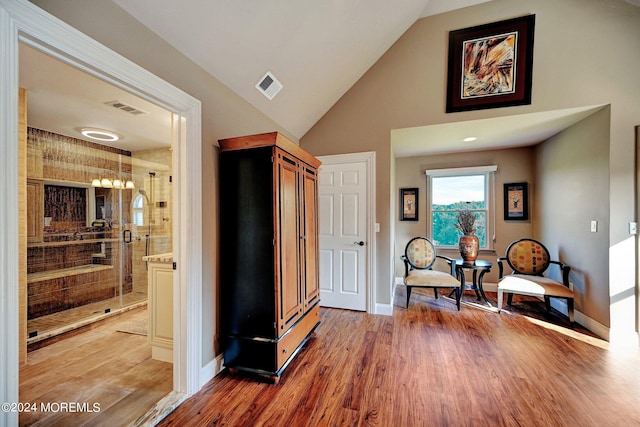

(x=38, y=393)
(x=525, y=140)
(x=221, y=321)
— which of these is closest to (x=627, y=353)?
(x=525, y=140)

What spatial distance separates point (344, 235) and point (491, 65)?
8.65 ft

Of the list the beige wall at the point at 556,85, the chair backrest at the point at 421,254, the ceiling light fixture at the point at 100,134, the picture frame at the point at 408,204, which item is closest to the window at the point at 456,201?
the picture frame at the point at 408,204

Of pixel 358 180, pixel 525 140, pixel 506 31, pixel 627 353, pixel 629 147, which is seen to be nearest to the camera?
pixel 627 353

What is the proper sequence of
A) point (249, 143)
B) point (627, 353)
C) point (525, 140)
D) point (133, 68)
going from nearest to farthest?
point (133, 68) < point (249, 143) < point (627, 353) < point (525, 140)

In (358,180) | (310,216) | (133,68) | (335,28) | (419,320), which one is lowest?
(419,320)

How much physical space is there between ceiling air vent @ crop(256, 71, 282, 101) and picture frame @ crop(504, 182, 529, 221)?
3.96 meters

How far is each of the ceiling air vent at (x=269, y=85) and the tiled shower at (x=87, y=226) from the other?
2348 millimetres

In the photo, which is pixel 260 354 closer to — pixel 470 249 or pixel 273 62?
pixel 273 62

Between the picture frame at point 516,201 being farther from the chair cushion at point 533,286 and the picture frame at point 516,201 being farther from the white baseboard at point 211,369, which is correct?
the white baseboard at point 211,369

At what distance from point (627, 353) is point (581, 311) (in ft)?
2.18

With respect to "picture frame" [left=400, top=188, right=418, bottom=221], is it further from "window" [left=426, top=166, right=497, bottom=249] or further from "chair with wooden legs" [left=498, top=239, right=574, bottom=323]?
"chair with wooden legs" [left=498, top=239, right=574, bottom=323]

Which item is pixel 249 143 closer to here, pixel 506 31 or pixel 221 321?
pixel 221 321

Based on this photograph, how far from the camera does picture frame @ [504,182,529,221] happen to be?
4137 millimetres

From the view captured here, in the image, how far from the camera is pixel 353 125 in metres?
3.45
